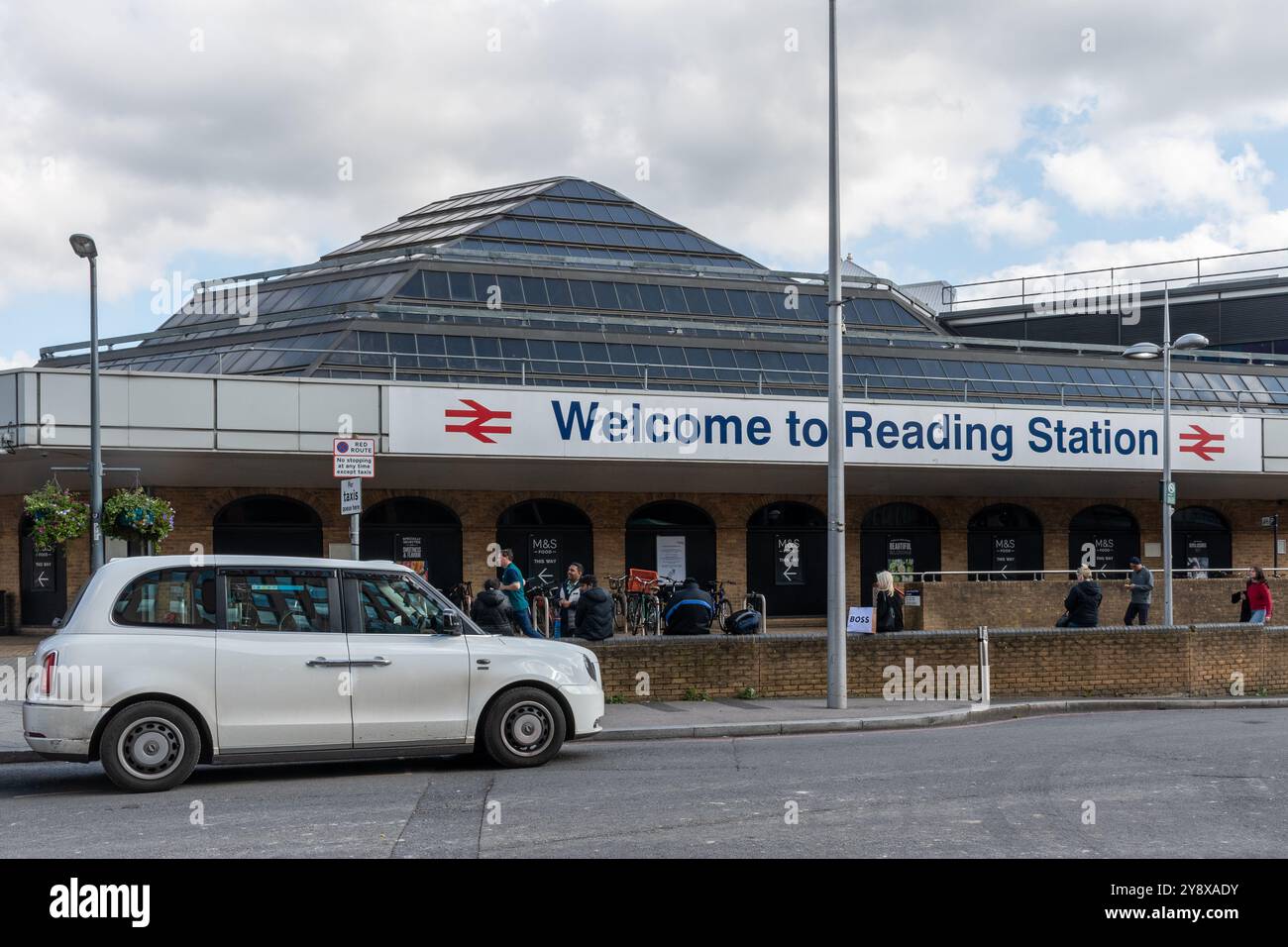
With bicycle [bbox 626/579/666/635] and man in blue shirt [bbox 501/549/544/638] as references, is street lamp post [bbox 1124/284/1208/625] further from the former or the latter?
man in blue shirt [bbox 501/549/544/638]

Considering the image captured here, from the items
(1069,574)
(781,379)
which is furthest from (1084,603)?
(781,379)

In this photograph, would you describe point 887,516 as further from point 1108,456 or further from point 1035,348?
point 1035,348

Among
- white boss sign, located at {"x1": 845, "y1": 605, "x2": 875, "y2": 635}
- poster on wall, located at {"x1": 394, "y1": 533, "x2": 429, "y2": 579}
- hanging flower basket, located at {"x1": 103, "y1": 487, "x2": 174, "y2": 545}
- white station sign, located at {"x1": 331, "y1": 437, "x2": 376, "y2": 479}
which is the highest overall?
white station sign, located at {"x1": 331, "y1": 437, "x2": 376, "y2": 479}

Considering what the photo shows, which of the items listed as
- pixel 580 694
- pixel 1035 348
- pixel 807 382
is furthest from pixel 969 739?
pixel 1035 348

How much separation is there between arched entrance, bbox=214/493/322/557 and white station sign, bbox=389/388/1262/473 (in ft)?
12.6

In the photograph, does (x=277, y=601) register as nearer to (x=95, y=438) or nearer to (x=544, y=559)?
(x=95, y=438)

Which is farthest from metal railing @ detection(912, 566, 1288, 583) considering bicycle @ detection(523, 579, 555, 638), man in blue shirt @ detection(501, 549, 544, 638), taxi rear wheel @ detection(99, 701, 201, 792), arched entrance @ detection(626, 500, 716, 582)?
taxi rear wheel @ detection(99, 701, 201, 792)

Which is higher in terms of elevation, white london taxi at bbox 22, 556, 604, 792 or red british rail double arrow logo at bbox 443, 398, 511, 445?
red british rail double arrow logo at bbox 443, 398, 511, 445

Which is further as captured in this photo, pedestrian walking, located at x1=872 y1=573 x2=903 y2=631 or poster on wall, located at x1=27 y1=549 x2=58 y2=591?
poster on wall, located at x1=27 y1=549 x2=58 y2=591

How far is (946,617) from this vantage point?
2719cm

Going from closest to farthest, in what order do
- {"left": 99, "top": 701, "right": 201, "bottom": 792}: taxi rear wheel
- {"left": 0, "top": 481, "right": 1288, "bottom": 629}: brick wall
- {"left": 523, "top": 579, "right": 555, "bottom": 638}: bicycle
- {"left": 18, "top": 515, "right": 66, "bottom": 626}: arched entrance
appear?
{"left": 99, "top": 701, "right": 201, "bottom": 792}: taxi rear wheel, {"left": 523, "top": 579, "right": 555, "bottom": 638}: bicycle, {"left": 0, "top": 481, "right": 1288, "bottom": 629}: brick wall, {"left": 18, "top": 515, "right": 66, "bottom": 626}: arched entrance

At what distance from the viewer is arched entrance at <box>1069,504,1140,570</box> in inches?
1325
